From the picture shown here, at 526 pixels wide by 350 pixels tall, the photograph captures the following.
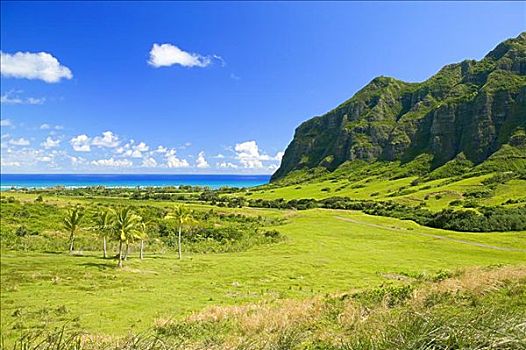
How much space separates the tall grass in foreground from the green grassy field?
20.7 ft

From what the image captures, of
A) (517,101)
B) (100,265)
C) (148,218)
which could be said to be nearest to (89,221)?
(148,218)

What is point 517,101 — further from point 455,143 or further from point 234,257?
point 234,257

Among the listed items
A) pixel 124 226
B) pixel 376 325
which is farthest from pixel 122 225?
pixel 376 325

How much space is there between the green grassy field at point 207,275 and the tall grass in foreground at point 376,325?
20.7ft

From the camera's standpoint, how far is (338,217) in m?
94.8

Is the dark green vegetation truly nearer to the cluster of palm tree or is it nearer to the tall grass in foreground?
the cluster of palm tree

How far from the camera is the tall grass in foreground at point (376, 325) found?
6.30 m

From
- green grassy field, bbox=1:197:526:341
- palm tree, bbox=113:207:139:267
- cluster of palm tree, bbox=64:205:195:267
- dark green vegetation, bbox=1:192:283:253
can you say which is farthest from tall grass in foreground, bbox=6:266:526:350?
dark green vegetation, bbox=1:192:283:253

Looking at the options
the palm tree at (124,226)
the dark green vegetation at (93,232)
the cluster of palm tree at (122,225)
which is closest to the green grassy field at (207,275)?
the cluster of palm tree at (122,225)

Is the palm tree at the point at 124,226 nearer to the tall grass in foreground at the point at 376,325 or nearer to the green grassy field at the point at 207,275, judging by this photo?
the green grassy field at the point at 207,275

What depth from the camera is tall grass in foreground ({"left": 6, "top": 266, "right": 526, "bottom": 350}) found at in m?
6.30

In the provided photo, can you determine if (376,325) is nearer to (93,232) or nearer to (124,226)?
(124,226)

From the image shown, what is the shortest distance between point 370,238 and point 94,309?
47.6m

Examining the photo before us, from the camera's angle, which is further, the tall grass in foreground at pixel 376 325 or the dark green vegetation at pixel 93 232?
the dark green vegetation at pixel 93 232
